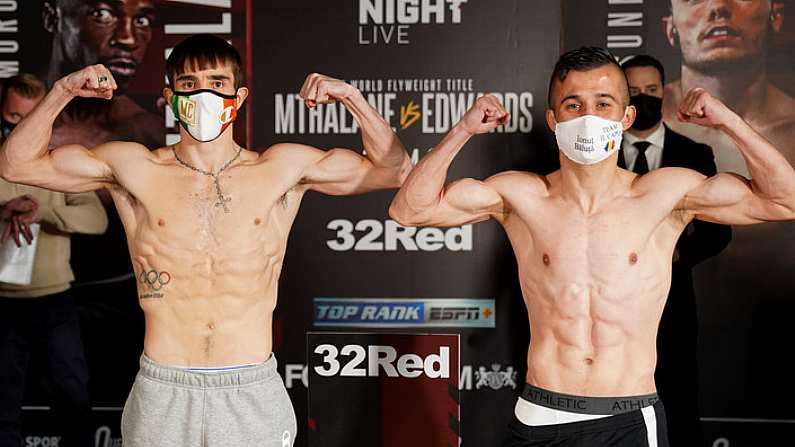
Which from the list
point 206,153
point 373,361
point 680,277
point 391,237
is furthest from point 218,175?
point 680,277

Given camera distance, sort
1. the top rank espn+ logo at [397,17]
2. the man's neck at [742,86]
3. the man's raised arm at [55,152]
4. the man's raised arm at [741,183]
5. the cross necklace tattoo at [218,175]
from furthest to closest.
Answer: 1. the top rank espn+ logo at [397,17]
2. the man's neck at [742,86]
3. the cross necklace tattoo at [218,175]
4. the man's raised arm at [55,152]
5. the man's raised arm at [741,183]

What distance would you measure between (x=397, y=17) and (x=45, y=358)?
230 cm

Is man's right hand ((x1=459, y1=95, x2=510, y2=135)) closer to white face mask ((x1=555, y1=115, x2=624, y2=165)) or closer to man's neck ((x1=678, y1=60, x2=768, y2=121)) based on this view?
white face mask ((x1=555, y1=115, x2=624, y2=165))

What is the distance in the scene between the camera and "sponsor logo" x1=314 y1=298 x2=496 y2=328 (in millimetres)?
4445

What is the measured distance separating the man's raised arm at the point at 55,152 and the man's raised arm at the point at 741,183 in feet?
6.19

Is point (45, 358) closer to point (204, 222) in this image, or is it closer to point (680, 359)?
point (204, 222)

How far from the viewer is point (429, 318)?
14.6 feet

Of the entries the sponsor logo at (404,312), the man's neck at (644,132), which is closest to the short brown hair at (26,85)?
the sponsor logo at (404,312)

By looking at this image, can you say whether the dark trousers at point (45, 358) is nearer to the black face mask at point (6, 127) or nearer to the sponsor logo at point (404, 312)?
the black face mask at point (6, 127)

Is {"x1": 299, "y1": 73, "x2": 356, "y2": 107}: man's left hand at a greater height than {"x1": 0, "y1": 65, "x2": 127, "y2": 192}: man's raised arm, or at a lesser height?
greater

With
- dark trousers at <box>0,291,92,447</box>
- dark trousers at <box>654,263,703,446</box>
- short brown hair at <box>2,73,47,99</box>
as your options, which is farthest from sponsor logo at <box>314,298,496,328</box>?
short brown hair at <box>2,73,47,99</box>

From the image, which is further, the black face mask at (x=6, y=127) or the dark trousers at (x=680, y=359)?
the black face mask at (x=6, y=127)

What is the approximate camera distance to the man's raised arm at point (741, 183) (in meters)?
3.00

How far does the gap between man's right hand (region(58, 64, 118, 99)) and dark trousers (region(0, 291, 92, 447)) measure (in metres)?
1.70
